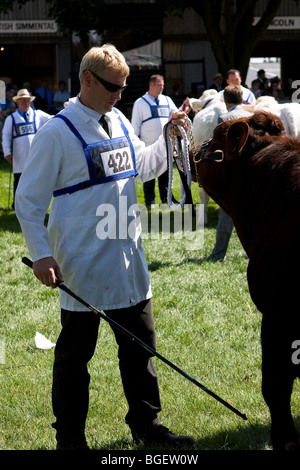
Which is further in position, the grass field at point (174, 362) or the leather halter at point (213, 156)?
the grass field at point (174, 362)

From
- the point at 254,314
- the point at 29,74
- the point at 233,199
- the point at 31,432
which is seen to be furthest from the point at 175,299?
the point at 29,74

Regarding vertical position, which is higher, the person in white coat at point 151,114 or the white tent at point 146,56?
the white tent at point 146,56

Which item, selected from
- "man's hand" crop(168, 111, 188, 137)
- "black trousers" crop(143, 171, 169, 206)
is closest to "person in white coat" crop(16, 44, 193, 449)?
"man's hand" crop(168, 111, 188, 137)

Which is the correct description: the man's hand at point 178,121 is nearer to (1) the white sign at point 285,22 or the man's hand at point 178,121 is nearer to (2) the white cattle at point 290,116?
(2) the white cattle at point 290,116

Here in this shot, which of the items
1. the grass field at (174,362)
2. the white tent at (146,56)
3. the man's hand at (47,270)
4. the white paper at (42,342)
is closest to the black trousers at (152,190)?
the grass field at (174,362)

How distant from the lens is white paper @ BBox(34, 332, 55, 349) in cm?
566

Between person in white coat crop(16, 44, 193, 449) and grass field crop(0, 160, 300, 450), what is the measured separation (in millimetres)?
423

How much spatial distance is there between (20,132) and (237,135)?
920cm

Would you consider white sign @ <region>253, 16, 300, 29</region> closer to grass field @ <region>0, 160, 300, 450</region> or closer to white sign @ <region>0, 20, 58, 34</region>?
white sign @ <region>0, 20, 58, 34</region>

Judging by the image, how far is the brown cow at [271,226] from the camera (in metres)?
3.16

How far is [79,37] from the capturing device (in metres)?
21.5

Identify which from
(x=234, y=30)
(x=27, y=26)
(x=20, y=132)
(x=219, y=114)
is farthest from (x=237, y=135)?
(x=27, y=26)

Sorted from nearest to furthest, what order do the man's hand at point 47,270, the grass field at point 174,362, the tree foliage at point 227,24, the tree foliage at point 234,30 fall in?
1. the man's hand at point 47,270
2. the grass field at point 174,362
3. the tree foliage at point 227,24
4. the tree foliage at point 234,30

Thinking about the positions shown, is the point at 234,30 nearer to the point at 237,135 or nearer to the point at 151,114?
the point at 151,114
